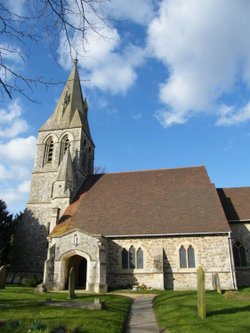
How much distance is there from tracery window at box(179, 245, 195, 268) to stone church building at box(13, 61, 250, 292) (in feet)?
0.21

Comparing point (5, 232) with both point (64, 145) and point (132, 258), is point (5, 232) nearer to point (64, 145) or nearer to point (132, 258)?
point (64, 145)

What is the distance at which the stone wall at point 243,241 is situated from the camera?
2355 centimetres

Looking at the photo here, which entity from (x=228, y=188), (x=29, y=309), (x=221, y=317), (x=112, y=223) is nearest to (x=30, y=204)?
(x=112, y=223)

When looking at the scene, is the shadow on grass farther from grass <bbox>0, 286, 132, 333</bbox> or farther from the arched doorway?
the arched doorway

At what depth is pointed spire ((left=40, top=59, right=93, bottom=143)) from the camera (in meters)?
34.4

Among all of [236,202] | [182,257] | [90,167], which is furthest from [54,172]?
[236,202]

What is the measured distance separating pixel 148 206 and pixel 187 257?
512 centimetres

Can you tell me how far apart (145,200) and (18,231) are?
40.4ft

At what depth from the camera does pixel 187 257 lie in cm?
2195

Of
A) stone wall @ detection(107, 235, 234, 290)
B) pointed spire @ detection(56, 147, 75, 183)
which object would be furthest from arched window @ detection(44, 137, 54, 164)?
stone wall @ detection(107, 235, 234, 290)

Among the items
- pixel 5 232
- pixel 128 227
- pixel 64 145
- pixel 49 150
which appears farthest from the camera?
pixel 49 150

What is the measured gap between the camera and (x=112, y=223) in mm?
24156

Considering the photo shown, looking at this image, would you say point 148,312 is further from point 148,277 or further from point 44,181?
point 44,181

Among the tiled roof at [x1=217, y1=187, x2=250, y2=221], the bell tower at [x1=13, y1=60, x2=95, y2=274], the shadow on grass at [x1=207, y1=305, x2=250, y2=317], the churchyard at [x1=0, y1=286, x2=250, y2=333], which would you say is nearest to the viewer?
the churchyard at [x1=0, y1=286, x2=250, y2=333]
